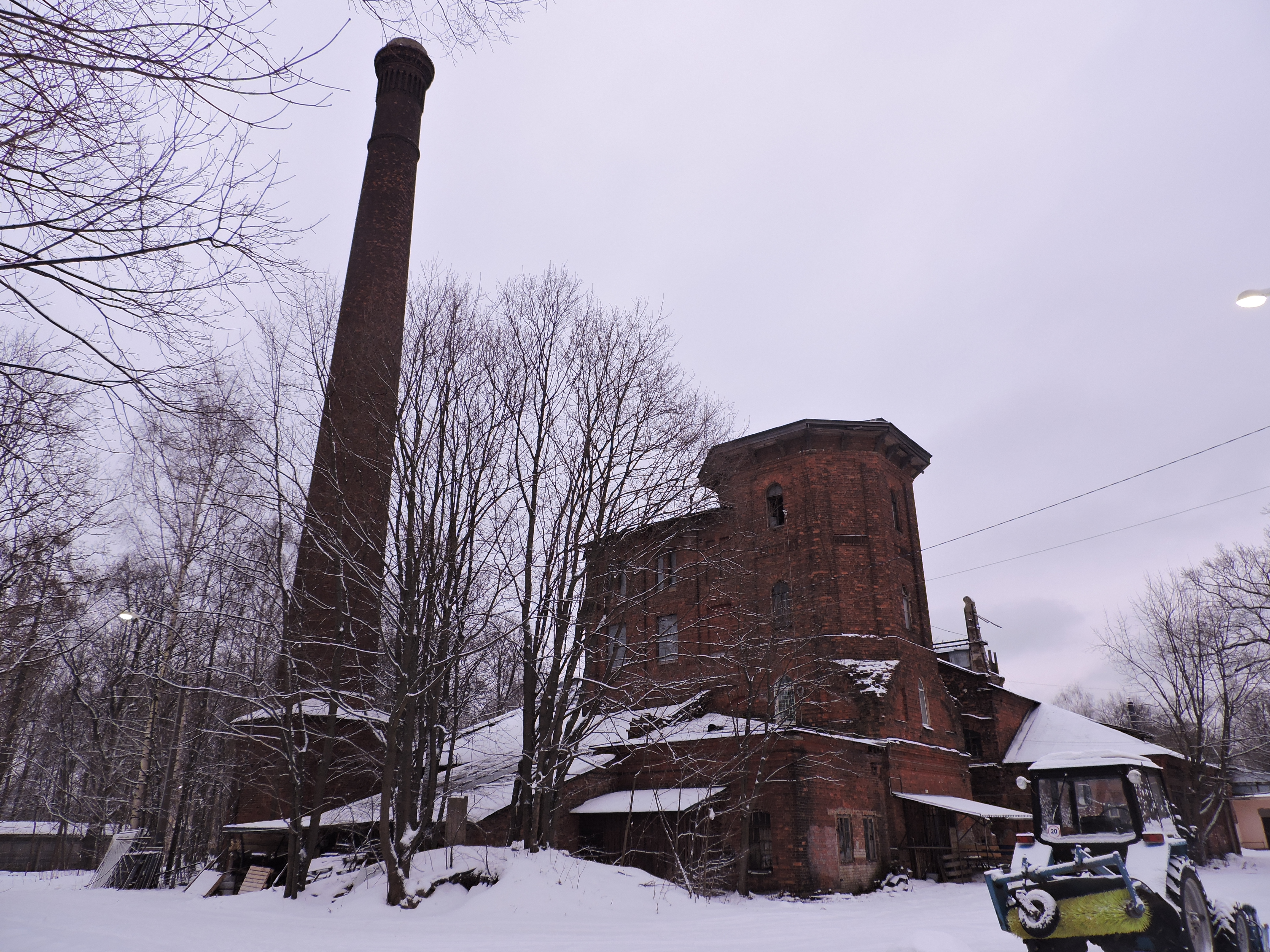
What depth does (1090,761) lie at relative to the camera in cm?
816

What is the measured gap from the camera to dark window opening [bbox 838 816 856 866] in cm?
1922

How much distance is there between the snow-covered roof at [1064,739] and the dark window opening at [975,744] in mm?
995

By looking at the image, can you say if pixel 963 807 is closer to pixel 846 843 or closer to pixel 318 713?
pixel 846 843

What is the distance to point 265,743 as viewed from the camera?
47.5ft

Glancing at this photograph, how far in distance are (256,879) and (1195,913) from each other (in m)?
15.2

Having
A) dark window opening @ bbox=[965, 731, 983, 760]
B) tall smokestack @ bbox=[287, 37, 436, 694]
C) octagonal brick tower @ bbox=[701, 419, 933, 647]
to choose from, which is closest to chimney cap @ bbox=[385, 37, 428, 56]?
tall smokestack @ bbox=[287, 37, 436, 694]

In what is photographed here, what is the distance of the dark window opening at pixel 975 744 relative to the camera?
1182 inches

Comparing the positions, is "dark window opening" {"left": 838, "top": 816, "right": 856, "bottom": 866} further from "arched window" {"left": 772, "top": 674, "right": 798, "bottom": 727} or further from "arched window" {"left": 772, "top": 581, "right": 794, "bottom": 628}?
"arched window" {"left": 772, "top": 581, "right": 794, "bottom": 628}

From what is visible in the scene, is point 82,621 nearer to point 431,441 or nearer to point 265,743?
point 265,743

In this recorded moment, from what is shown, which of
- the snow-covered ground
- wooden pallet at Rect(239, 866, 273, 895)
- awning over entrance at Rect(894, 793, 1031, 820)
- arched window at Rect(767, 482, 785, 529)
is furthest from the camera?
arched window at Rect(767, 482, 785, 529)

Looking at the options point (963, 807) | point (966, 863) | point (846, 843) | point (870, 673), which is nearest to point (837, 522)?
point (870, 673)

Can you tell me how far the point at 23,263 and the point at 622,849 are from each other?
20.1 meters

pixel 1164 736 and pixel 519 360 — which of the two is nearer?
pixel 519 360

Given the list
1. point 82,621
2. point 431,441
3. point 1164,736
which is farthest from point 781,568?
point 1164,736
